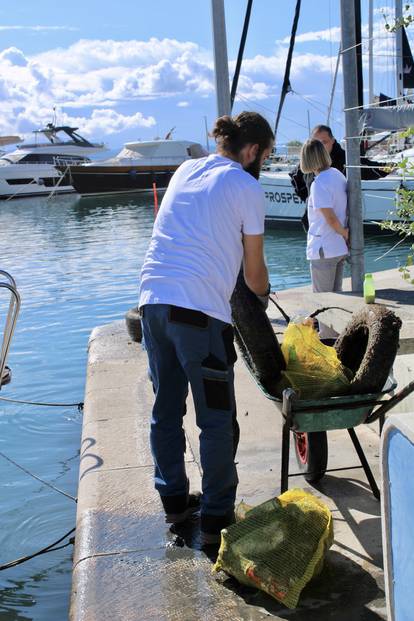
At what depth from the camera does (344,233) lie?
22.4 ft

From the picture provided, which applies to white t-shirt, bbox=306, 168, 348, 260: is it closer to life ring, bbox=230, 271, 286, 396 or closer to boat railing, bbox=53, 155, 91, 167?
life ring, bbox=230, 271, 286, 396

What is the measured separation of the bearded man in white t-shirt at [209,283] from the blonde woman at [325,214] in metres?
3.05

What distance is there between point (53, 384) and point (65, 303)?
236 inches

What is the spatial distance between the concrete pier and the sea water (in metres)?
0.75

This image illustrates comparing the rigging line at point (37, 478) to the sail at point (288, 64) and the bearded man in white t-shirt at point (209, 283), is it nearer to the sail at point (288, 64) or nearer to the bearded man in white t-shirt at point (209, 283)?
the bearded man in white t-shirt at point (209, 283)

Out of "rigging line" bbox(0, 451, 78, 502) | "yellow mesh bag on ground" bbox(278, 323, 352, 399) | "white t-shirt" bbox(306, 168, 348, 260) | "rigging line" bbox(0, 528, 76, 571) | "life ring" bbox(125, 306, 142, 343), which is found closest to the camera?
"yellow mesh bag on ground" bbox(278, 323, 352, 399)

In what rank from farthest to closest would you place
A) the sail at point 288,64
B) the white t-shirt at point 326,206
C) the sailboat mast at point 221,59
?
the sail at point 288,64 → the sailboat mast at point 221,59 → the white t-shirt at point 326,206

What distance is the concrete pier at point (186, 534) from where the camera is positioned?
3148 mm

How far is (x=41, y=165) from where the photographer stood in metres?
58.7

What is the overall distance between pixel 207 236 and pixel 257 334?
0.62 meters

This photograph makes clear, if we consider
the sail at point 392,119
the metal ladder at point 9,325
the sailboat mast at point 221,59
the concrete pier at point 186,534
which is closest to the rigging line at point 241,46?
the sail at point 392,119

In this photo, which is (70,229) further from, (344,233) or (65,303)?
(344,233)

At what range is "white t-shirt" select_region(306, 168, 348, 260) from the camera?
6.71 meters

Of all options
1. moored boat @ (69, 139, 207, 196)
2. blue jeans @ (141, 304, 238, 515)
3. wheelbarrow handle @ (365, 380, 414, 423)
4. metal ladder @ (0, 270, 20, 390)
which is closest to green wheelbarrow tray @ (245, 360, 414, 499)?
wheelbarrow handle @ (365, 380, 414, 423)
